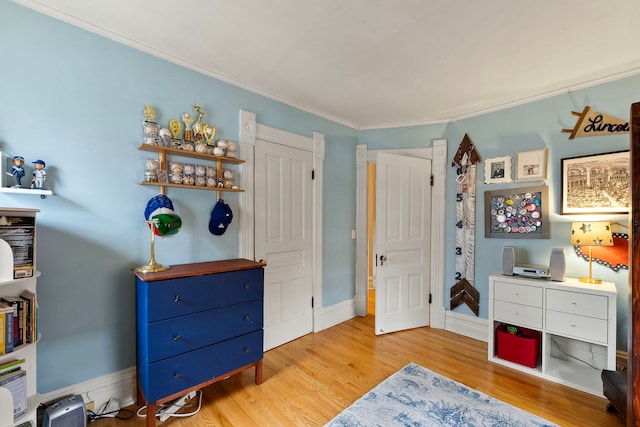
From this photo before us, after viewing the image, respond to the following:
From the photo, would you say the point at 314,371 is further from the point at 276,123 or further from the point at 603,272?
the point at 603,272

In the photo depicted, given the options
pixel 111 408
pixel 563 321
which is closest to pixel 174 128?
pixel 111 408

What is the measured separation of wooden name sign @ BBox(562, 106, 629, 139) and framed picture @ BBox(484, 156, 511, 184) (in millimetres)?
520

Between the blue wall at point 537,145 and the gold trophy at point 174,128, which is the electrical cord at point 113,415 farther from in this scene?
the blue wall at point 537,145

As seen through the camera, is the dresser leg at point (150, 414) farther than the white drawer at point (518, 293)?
No

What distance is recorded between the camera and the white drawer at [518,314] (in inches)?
92.0

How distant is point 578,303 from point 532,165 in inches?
50.4

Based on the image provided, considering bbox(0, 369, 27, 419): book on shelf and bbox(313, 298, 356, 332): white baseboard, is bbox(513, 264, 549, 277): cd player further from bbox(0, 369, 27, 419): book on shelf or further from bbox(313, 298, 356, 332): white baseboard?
bbox(0, 369, 27, 419): book on shelf

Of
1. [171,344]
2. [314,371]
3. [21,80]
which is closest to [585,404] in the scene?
[314,371]

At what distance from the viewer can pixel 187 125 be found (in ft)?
6.96

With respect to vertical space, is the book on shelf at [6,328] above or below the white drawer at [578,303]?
above

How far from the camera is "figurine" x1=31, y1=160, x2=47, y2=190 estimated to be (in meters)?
1.54

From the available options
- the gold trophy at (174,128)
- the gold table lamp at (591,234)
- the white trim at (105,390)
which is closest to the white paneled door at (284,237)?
the gold trophy at (174,128)

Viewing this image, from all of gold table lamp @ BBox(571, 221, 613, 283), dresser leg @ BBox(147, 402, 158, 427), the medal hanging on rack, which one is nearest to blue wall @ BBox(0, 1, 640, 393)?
gold table lamp @ BBox(571, 221, 613, 283)

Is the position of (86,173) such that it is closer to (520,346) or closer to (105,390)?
(105,390)
